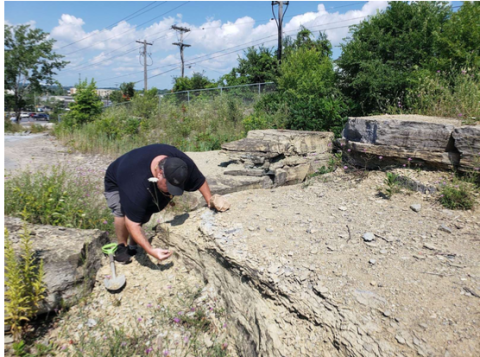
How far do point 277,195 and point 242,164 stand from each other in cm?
170

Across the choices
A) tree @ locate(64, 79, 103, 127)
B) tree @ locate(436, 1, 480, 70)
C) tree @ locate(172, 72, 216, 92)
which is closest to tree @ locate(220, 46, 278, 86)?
tree @ locate(172, 72, 216, 92)

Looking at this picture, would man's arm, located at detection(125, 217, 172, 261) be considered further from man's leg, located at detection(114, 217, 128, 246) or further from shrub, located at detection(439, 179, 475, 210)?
shrub, located at detection(439, 179, 475, 210)

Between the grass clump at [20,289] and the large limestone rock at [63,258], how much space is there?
138 millimetres

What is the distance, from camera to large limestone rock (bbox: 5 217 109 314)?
3.23 metres

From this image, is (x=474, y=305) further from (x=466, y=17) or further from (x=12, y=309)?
(x=466, y=17)

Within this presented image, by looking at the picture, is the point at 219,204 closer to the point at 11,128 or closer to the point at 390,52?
the point at 390,52

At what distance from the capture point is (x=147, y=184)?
10.3 ft

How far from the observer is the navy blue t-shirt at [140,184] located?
122 inches

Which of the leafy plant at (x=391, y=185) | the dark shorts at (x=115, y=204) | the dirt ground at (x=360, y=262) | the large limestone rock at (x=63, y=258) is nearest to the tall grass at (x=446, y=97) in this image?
the leafy plant at (x=391, y=185)

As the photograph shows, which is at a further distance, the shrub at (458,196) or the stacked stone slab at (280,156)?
the stacked stone slab at (280,156)

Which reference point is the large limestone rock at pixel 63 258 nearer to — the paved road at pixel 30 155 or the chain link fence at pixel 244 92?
the paved road at pixel 30 155

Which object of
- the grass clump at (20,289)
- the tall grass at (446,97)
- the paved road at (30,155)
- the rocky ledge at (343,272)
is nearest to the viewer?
the rocky ledge at (343,272)

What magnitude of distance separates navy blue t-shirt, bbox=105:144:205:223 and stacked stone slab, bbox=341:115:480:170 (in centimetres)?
253

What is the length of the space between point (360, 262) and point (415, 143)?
2.10m
